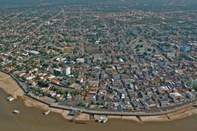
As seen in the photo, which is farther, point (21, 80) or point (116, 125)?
point (21, 80)

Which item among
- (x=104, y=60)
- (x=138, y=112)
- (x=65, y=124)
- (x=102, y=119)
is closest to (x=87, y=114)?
(x=102, y=119)

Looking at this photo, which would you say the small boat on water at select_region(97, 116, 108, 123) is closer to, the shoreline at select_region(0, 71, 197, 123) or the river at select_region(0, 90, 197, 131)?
the river at select_region(0, 90, 197, 131)

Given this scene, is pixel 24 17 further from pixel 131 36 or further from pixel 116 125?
pixel 116 125

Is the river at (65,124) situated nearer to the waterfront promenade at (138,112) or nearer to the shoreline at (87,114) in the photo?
the shoreline at (87,114)

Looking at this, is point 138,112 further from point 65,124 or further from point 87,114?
point 65,124

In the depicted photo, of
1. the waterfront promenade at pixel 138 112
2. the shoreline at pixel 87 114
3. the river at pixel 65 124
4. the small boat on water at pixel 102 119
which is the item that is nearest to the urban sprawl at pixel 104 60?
the waterfront promenade at pixel 138 112

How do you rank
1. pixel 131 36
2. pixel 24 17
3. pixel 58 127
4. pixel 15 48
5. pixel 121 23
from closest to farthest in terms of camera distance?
pixel 58 127 < pixel 15 48 < pixel 131 36 < pixel 121 23 < pixel 24 17

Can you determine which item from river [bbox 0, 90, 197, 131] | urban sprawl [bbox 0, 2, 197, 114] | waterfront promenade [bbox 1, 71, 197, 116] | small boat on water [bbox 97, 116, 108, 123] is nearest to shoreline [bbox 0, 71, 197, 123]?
waterfront promenade [bbox 1, 71, 197, 116]

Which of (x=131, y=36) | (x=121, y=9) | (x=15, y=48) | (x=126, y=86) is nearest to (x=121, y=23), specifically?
(x=131, y=36)
